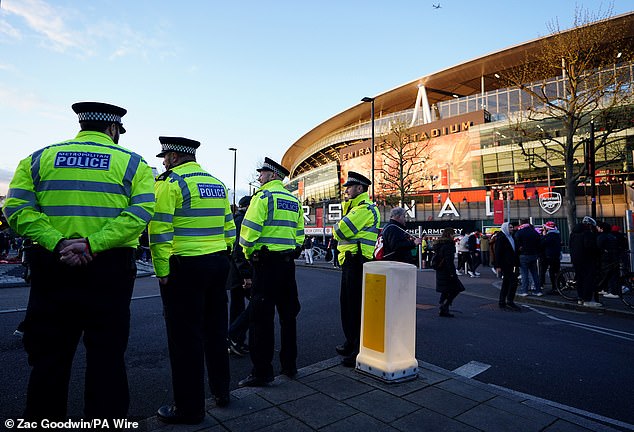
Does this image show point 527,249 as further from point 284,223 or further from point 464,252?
point 284,223

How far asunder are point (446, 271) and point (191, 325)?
5.88 m

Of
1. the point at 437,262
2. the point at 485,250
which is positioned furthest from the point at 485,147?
the point at 437,262

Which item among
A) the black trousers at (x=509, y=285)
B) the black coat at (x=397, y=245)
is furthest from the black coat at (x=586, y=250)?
the black coat at (x=397, y=245)

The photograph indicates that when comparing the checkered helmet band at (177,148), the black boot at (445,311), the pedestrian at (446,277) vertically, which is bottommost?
the black boot at (445,311)

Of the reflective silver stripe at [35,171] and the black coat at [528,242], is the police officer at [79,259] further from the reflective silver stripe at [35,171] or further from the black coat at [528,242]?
the black coat at [528,242]

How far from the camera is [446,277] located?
7625 millimetres

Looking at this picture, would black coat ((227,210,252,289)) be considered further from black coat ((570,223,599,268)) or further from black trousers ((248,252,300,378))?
black coat ((570,223,599,268))

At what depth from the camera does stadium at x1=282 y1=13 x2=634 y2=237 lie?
23.5 meters

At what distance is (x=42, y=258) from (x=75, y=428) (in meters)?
0.95

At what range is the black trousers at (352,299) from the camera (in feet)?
13.9

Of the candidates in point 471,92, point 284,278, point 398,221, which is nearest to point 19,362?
point 284,278

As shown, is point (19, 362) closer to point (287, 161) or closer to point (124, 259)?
point (124, 259)

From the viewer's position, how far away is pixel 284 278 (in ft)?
12.2

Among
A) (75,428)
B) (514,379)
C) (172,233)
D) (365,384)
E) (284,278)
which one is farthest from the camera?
(514,379)
